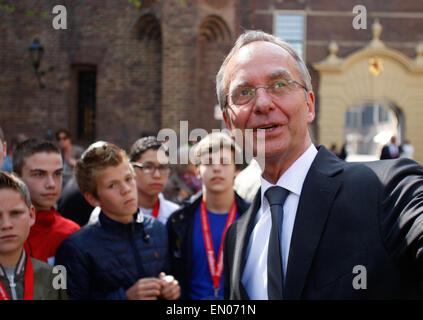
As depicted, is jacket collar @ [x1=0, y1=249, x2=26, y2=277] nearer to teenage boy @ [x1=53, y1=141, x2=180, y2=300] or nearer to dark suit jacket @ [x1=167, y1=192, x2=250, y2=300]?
teenage boy @ [x1=53, y1=141, x2=180, y2=300]

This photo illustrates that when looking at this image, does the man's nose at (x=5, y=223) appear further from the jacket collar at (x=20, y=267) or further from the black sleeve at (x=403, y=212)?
the black sleeve at (x=403, y=212)

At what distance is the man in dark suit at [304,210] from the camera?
1364 mm

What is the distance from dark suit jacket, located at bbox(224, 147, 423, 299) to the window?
16874 mm

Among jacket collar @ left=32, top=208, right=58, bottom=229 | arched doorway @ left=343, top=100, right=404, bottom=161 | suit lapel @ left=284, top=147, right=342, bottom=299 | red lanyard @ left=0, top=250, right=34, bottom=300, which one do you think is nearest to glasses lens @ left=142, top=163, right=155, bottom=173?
jacket collar @ left=32, top=208, right=58, bottom=229

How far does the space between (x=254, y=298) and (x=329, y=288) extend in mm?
377

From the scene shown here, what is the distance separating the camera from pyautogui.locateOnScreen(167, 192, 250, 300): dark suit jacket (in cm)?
331

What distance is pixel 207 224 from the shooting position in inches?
140

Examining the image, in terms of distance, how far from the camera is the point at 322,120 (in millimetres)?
17719

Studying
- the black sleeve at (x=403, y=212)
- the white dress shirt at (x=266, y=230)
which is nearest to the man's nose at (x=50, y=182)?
the white dress shirt at (x=266, y=230)

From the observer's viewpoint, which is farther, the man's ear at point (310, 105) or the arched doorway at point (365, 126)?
the arched doorway at point (365, 126)

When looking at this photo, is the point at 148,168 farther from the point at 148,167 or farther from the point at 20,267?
the point at 20,267

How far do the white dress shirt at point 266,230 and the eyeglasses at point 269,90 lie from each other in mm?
252
